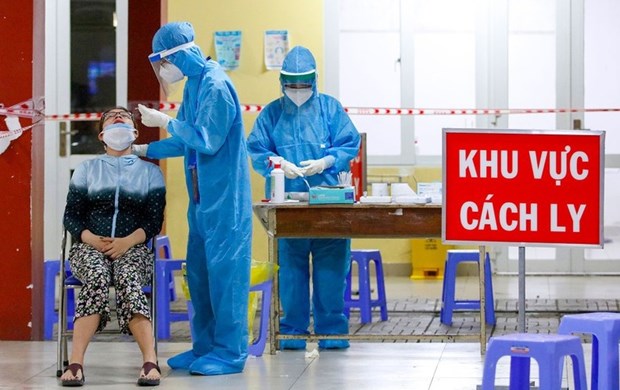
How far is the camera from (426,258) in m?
10.4

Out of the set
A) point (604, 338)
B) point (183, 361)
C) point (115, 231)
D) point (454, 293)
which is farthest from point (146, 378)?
point (454, 293)

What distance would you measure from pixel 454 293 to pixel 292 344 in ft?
4.42

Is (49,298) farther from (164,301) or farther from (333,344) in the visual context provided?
(333,344)

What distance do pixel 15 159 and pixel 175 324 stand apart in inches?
58.9

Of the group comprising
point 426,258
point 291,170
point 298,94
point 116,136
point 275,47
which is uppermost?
point 275,47

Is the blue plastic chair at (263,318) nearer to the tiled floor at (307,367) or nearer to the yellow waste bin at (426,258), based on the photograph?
the tiled floor at (307,367)

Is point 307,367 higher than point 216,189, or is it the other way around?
point 216,189

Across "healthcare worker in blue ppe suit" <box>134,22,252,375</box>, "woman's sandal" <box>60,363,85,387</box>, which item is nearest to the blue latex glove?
"healthcare worker in blue ppe suit" <box>134,22,252,375</box>

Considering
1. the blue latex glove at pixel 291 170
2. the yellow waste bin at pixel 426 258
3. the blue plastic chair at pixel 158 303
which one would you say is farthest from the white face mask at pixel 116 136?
the yellow waste bin at pixel 426 258

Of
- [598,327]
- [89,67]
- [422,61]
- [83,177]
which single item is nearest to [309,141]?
[83,177]

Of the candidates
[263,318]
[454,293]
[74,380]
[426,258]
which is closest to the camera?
[74,380]

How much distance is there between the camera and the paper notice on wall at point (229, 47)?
409 inches

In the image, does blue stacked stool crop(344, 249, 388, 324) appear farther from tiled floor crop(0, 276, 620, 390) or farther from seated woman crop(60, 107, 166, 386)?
seated woman crop(60, 107, 166, 386)

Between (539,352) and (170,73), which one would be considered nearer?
(539,352)
